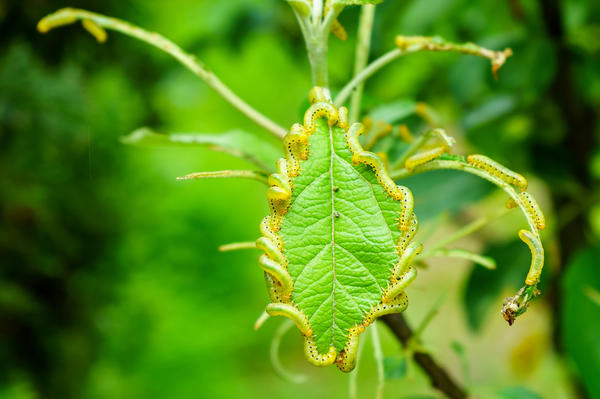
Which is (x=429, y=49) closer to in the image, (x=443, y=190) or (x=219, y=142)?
(x=219, y=142)

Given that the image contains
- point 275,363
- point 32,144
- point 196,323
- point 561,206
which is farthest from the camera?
point 196,323

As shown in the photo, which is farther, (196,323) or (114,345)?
(196,323)

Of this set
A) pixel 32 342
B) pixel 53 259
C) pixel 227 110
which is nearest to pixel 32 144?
pixel 53 259

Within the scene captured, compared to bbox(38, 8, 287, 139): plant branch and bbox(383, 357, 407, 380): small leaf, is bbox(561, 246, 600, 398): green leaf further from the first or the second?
bbox(38, 8, 287, 139): plant branch

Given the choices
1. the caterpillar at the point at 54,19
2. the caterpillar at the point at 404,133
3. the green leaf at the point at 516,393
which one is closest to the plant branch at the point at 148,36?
the caterpillar at the point at 54,19

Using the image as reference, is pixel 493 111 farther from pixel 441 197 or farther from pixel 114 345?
pixel 114 345

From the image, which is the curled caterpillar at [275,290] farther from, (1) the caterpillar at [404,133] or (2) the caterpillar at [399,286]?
(1) the caterpillar at [404,133]
